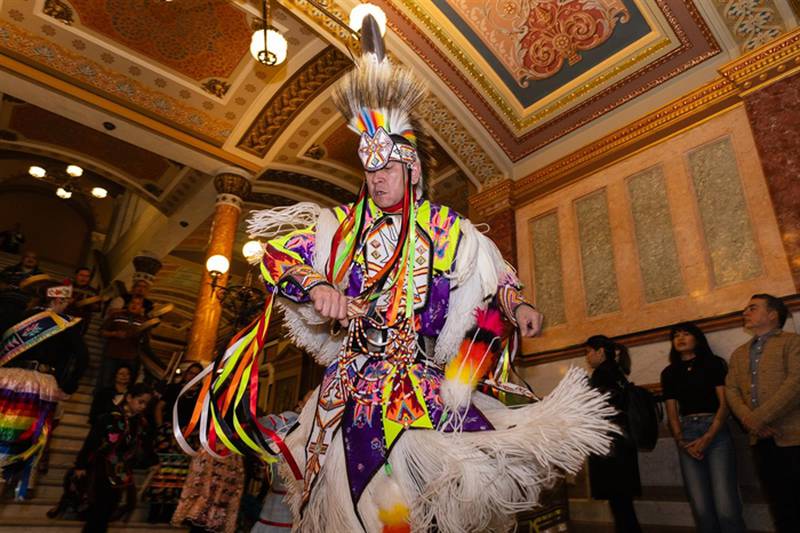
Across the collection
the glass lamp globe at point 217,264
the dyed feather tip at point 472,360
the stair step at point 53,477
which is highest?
the glass lamp globe at point 217,264

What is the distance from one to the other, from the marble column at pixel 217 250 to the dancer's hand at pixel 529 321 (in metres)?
7.38

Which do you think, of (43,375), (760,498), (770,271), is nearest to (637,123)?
(770,271)

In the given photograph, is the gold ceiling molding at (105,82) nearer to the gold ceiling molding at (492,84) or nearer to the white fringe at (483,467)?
the gold ceiling molding at (492,84)

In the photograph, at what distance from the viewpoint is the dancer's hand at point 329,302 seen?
4.63 feet

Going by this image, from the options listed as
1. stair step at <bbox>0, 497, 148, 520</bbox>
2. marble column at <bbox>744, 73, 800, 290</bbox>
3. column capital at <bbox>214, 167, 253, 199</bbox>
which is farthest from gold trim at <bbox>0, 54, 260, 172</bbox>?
marble column at <bbox>744, 73, 800, 290</bbox>

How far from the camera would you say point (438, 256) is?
168 cm

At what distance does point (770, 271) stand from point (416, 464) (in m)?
5.24

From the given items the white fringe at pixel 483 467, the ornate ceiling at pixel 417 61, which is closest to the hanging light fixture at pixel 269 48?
the ornate ceiling at pixel 417 61

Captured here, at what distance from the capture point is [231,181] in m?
9.25

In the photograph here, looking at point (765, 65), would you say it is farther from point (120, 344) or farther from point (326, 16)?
point (120, 344)

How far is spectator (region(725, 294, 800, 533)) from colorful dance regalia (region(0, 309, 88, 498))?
19.1 ft

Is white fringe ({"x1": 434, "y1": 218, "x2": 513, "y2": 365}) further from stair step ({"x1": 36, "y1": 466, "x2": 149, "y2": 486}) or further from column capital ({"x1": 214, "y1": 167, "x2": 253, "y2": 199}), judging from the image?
column capital ({"x1": 214, "y1": 167, "x2": 253, "y2": 199})

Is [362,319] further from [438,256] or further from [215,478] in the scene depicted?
[215,478]

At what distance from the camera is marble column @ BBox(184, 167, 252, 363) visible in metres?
Answer: 8.23
